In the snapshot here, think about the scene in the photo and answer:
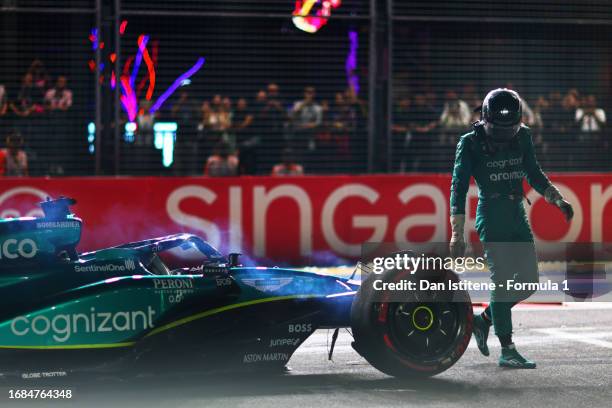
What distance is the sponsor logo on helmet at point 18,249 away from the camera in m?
7.02

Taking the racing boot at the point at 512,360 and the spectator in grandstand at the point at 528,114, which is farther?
the spectator in grandstand at the point at 528,114

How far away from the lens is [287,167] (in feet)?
52.7

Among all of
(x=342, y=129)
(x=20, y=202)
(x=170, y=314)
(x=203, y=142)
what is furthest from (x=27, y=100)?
(x=170, y=314)

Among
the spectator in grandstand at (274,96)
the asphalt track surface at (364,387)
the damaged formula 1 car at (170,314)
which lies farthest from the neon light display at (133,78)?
the damaged formula 1 car at (170,314)

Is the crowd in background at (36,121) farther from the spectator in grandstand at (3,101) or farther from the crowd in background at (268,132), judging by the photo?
the crowd in background at (268,132)

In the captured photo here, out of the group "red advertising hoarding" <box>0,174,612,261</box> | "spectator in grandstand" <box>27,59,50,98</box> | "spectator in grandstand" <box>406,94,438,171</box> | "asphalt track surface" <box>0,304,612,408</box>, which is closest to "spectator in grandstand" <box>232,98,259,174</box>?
"red advertising hoarding" <box>0,174,612,261</box>

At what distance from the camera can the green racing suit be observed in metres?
7.88

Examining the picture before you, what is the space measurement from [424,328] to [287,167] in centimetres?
879

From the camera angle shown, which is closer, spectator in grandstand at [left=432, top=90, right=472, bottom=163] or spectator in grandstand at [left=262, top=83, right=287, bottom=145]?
spectator in grandstand at [left=262, top=83, right=287, bottom=145]

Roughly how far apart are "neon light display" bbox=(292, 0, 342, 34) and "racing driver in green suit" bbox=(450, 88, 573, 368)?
8.59m

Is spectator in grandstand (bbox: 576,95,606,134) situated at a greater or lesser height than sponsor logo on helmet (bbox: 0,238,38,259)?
greater

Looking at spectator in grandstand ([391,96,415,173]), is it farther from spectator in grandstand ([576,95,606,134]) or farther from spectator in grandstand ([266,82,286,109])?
spectator in grandstand ([576,95,606,134])

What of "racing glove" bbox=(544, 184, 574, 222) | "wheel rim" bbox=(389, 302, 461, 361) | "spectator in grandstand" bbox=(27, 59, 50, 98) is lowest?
"wheel rim" bbox=(389, 302, 461, 361)

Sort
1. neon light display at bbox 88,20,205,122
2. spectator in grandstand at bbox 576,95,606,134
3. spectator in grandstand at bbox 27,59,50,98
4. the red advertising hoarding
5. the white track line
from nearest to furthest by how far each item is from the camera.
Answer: the white track line
the red advertising hoarding
spectator in grandstand at bbox 27,59,50,98
neon light display at bbox 88,20,205,122
spectator in grandstand at bbox 576,95,606,134
